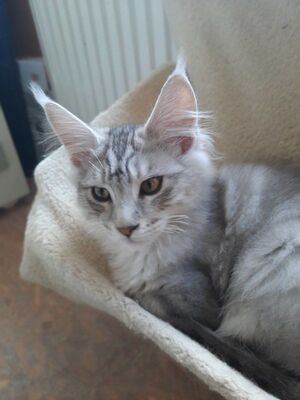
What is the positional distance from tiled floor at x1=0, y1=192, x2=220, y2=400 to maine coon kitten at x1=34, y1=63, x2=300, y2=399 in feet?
1.67

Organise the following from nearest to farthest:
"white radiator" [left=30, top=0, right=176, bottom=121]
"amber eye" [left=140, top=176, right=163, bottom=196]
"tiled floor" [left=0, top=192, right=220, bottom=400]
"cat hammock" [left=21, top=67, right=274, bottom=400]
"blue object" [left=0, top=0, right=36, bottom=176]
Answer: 1. "cat hammock" [left=21, top=67, right=274, bottom=400]
2. "amber eye" [left=140, top=176, right=163, bottom=196]
3. "tiled floor" [left=0, top=192, right=220, bottom=400]
4. "white radiator" [left=30, top=0, right=176, bottom=121]
5. "blue object" [left=0, top=0, right=36, bottom=176]

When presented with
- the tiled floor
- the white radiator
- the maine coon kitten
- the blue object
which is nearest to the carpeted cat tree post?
the maine coon kitten

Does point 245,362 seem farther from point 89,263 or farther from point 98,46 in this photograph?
point 98,46

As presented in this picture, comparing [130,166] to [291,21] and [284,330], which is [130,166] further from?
[291,21]

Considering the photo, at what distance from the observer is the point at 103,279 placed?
3.51 feet

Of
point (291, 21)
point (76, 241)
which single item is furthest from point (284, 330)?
point (291, 21)

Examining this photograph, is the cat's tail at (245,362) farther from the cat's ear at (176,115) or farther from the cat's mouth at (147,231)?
the cat's ear at (176,115)

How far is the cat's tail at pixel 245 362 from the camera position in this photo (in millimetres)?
842

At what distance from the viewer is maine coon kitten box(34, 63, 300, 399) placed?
0.89 m

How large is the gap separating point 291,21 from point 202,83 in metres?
0.31

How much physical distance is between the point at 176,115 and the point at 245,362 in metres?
0.51

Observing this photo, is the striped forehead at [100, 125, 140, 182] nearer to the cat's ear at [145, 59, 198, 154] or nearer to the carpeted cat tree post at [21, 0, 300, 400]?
the cat's ear at [145, 59, 198, 154]

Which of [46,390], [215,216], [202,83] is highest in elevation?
[202,83]

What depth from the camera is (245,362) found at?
2.90 feet
